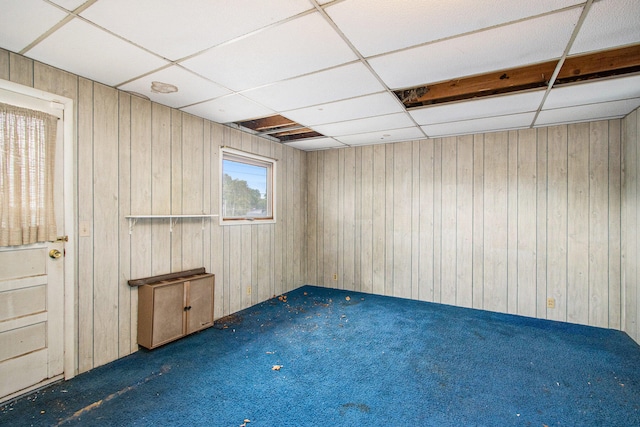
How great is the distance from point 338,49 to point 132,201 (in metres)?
2.33

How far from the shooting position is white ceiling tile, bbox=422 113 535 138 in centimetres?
345

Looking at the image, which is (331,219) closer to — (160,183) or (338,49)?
(160,183)

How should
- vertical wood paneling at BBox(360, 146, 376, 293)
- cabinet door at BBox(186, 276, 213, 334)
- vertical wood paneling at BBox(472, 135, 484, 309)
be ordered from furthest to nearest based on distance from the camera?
vertical wood paneling at BBox(360, 146, 376, 293) → vertical wood paneling at BBox(472, 135, 484, 309) → cabinet door at BBox(186, 276, 213, 334)

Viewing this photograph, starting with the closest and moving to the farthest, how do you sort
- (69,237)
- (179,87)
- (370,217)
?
(69,237) → (179,87) → (370,217)

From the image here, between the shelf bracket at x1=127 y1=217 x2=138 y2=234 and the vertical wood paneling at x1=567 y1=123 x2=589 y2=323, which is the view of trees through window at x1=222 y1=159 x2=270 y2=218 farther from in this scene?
the vertical wood paneling at x1=567 y1=123 x2=589 y2=323

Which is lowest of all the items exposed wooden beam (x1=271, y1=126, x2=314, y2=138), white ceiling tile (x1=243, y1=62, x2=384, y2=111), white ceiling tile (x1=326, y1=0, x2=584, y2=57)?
white ceiling tile (x1=326, y1=0, x2=584, y2=57)

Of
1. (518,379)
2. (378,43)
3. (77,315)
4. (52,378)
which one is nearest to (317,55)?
(378,43)

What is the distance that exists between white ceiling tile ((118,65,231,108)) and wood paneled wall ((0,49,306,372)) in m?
0.18

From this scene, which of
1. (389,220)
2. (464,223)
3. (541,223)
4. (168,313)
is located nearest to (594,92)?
(541,223)

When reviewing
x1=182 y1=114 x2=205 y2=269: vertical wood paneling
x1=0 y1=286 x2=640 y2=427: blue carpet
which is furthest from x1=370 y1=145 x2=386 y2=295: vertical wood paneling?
x1=182 y1=114 x2=205 y2=269: vertical wood paneling

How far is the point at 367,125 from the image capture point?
377cm

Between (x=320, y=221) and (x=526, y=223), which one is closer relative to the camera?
(x=526, y=223)

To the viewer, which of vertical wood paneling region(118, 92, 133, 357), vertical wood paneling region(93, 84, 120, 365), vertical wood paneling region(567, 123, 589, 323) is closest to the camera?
vertical wood paneling region(93, 84, 120, 365)

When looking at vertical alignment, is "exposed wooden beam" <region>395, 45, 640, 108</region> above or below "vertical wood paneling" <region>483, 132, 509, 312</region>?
above
